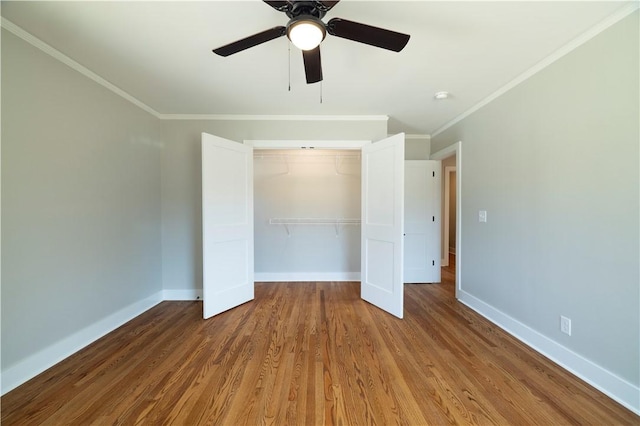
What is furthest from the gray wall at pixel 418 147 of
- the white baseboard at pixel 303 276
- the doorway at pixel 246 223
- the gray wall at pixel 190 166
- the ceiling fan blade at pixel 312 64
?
the ceiling fan blade at pixel 312 64

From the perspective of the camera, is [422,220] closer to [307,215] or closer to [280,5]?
[307,215]

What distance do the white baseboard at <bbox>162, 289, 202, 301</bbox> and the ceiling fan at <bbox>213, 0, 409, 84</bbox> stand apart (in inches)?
113

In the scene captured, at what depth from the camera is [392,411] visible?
142cm

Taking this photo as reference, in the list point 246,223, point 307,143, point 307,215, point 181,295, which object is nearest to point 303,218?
point 307,215

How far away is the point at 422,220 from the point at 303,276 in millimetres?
2108

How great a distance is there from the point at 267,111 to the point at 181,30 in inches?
54.8

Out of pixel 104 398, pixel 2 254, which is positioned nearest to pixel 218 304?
pixel 104 398

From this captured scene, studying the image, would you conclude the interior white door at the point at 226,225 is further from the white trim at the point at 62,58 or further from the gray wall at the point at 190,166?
the white trim at the point at 62,58

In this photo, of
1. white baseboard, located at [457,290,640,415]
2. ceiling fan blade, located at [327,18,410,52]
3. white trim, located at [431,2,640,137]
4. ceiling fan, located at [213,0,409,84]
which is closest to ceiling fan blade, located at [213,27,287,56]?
ceiling fan, located at [213,0,409,84]

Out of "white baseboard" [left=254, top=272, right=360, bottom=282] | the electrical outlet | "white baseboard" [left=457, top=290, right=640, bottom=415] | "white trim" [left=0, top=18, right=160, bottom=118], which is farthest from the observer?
"white baseboard" [left=254, top=272, right=360, bottom=282]

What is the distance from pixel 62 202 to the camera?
1911 millimetres

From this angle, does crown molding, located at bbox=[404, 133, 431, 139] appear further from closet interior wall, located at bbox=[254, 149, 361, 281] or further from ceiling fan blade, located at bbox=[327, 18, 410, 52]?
ceiling fan blade, located at bbox=[327, 18, 410, 52]

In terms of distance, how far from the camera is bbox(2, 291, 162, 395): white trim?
161 cm

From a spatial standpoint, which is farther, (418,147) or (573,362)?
(418,147)
